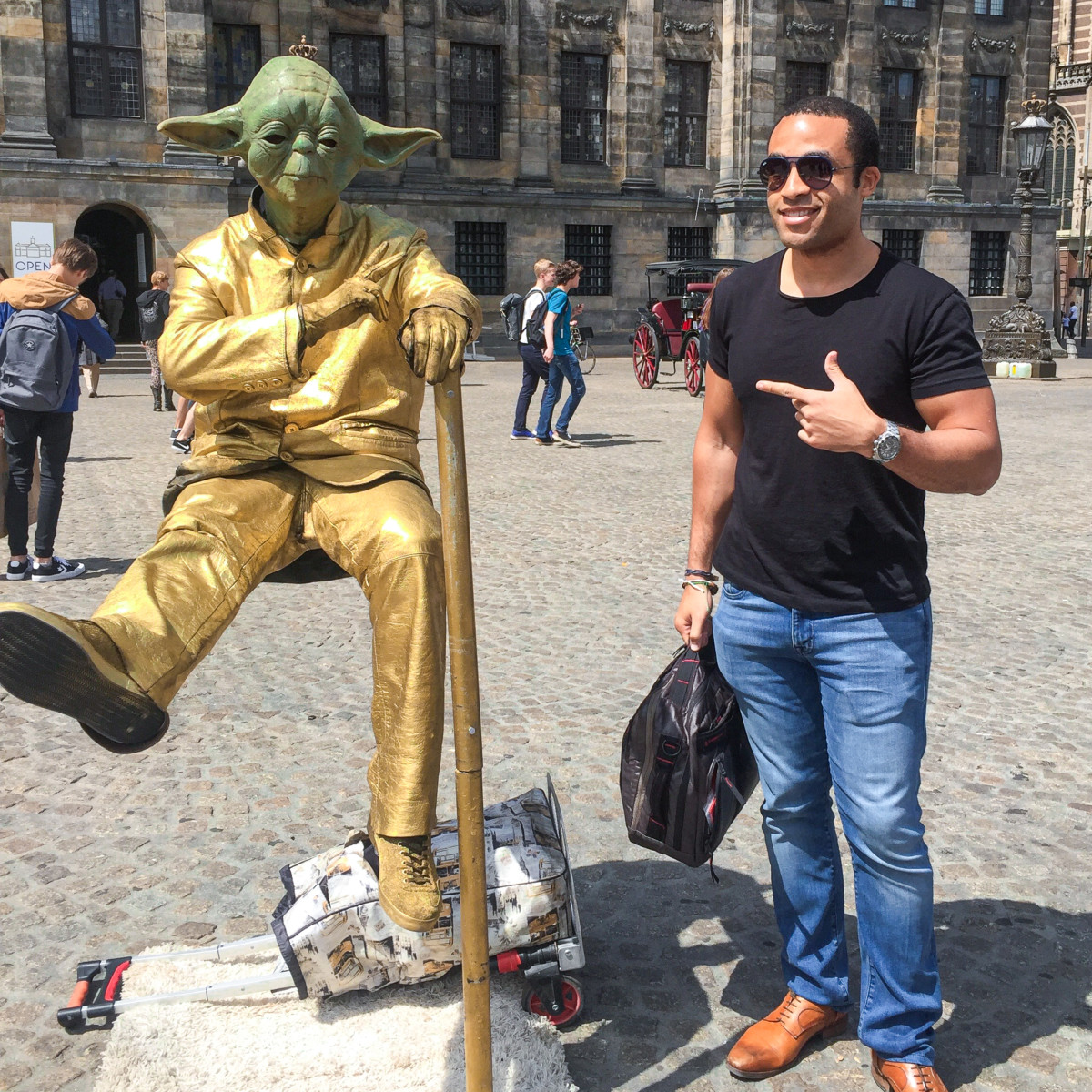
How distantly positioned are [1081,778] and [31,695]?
3.47 m

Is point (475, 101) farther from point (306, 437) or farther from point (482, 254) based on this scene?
point (306, 437)

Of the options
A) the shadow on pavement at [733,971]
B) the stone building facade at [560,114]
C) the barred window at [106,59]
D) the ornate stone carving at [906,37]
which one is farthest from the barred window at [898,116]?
the shadow on pavement at [733,971]

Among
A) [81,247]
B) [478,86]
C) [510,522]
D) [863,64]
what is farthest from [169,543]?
[863,64]

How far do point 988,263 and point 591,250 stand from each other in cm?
1198

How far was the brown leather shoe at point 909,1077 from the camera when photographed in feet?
8.40

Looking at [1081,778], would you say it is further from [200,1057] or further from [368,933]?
[200,1057]

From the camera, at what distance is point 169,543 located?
2.55m

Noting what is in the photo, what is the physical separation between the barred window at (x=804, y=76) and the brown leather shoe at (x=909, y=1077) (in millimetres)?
32465

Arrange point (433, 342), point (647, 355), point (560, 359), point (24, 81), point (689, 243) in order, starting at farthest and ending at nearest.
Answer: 1. point (689, 243)
2. point (24, 81)
3. point (647, 355)
4. point (560, 359)
5. point (433, 342)

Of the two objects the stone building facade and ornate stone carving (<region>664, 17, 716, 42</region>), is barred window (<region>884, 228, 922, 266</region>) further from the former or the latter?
ornate stone carving (<region>664, 17, 716, 42</region>)

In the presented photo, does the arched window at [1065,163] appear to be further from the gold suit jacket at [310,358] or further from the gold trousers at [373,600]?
the gold trousers at [373,600]

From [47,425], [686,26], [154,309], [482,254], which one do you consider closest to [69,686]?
[47,425]

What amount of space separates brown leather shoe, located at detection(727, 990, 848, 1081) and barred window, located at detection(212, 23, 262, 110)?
27816 mm

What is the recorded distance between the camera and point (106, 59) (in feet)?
83.6
